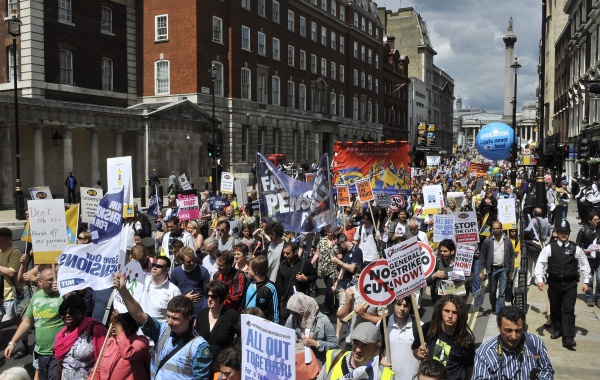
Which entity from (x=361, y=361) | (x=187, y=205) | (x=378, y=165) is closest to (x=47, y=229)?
(x=361, y=361)

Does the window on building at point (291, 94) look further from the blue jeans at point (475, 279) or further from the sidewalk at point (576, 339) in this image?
the blue jeans at point (475, 279)

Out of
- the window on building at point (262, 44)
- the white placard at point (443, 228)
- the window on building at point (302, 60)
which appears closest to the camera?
A: the white placard at point (443, 228)

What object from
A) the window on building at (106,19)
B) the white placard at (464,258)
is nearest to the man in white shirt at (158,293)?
the white placard at (464,258)

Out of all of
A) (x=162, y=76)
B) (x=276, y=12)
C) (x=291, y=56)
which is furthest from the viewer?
(x=291, y=56)

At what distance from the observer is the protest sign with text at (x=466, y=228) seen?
32.1 feet

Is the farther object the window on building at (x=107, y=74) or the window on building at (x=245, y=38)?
the window on building at (x=245, y=38)

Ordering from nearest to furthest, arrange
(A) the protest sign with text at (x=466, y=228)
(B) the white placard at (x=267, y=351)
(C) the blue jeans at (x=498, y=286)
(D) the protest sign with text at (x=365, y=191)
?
(B) the white placard at (x=267, y=351)
(C) the blue jeans at (x=498, y=286)
(A) the protest sign with text at (x=466, y=228)
(D) the protest sign with text at (x=365, y=191)

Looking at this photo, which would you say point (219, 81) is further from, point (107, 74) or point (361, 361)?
point (361, 361)

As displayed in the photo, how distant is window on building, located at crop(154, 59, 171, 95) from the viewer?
3981cm

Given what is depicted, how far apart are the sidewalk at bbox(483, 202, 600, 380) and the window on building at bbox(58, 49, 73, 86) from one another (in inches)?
1179

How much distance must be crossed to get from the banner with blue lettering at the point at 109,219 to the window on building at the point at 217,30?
36049 mm

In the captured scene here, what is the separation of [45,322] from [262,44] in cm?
4259

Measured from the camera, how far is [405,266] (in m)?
5.46

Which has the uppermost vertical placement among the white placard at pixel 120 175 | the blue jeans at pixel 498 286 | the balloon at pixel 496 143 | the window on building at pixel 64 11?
the window on building at pixel 64 11
